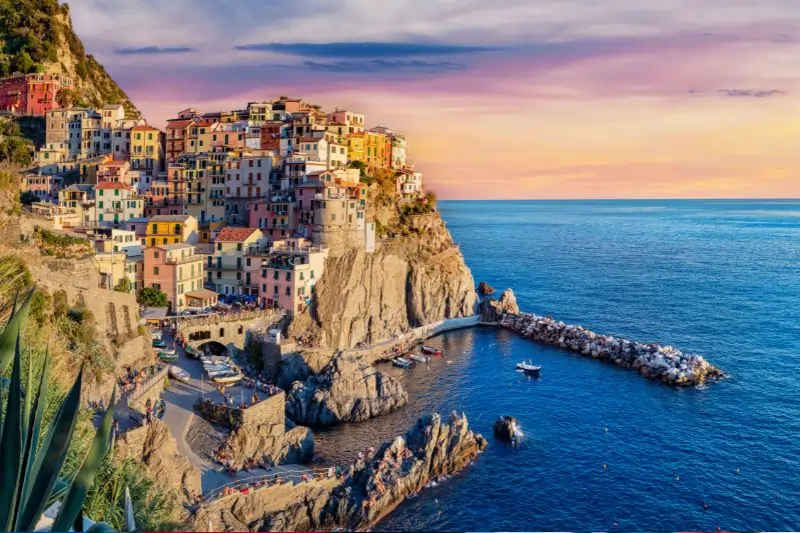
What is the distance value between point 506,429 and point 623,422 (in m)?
8.34

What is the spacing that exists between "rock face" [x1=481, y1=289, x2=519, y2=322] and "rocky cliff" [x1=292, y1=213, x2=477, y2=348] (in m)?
1.40

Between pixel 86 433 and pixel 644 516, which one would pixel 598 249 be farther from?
pixel 86 433

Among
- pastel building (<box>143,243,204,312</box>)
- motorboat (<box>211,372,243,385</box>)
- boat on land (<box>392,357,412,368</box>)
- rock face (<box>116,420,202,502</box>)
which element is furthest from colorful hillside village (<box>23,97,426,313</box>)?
rock face (<box>116,420,202,502</box>)

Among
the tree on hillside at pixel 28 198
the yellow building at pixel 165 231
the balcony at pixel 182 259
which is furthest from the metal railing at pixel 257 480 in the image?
the tree on hillside at pixel 28 198

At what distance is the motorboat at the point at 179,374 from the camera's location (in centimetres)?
4194

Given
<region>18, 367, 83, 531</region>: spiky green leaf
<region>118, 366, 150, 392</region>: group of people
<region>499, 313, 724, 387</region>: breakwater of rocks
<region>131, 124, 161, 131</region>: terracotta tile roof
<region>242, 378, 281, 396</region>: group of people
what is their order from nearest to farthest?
<region>18, 367, 83, 531</region>: spiky green leaf < <region>118, 366, 150, 392</region>: group of people < <region>242, 378, 281, 396</region>: group of people < <region>499, 313, 724, 387</region>: breakwater of rocks < <region>131, 124, 161, 131</region>: terracotta tile roof

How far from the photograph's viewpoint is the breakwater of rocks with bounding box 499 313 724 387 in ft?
165

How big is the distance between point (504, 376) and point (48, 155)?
56772mm

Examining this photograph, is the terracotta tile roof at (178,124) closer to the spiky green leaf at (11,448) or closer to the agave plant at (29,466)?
the agave plant at (29,466)

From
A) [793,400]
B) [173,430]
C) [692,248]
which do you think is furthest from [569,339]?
[692,248]

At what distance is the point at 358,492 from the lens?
32219 mm

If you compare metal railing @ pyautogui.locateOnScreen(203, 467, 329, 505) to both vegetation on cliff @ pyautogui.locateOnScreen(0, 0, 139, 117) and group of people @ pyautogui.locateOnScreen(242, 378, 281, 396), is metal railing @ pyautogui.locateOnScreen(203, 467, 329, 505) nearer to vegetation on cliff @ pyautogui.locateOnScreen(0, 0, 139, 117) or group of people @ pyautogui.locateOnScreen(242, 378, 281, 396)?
group of people @ pyautogui.locateOnScreen(242, 378, 281, 396)

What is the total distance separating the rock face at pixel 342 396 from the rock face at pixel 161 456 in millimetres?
13247

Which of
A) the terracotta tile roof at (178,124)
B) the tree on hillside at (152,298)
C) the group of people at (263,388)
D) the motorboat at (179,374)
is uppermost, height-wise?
the terracotta tile roof at (178,124)
